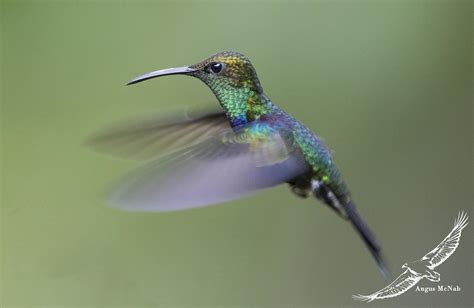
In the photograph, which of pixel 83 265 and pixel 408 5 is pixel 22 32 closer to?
pixel 83 265

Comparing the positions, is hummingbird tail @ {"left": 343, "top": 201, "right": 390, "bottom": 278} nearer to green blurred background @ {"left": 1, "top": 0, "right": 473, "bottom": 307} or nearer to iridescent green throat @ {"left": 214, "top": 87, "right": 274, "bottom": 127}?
iridescent green throat @ {"left": 214, "top": 87, "right": 274, "bottom": 127}

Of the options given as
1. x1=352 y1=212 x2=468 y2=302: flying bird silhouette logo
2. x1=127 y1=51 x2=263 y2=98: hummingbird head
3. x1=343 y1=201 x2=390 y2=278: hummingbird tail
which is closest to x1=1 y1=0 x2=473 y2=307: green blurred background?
x1=352 y1=212 x2=468 y2=302: flying bird silhouette logo

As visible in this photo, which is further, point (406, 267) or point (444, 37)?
point (444, 37)

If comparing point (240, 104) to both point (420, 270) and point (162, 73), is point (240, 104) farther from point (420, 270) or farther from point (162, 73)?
point (420, 270)

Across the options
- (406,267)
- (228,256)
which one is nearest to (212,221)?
(228,256)

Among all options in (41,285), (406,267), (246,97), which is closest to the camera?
(246,97)

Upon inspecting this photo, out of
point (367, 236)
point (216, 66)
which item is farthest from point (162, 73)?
point (367, 236)

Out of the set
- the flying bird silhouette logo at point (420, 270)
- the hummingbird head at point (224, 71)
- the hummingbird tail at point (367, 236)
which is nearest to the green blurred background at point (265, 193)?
the flying bird silhouette logo at point (420, 270)
